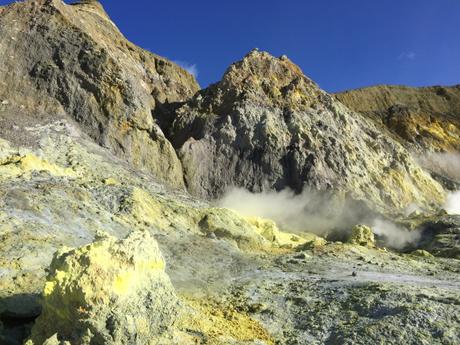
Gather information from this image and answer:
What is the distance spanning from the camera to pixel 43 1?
1531 inches

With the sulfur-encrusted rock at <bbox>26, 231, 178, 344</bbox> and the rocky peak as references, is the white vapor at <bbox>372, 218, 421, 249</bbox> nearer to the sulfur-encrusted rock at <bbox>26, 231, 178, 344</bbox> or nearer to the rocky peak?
the rocky peak

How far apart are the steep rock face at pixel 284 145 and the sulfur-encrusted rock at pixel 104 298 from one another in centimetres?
2813

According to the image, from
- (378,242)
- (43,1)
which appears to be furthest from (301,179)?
(43,1)

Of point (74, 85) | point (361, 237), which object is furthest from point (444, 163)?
point (74, 85)

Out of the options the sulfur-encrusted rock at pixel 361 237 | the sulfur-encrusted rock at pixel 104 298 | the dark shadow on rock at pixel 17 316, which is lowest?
the dark shadow on rock at pixel 17 316

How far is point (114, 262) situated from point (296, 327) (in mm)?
4251

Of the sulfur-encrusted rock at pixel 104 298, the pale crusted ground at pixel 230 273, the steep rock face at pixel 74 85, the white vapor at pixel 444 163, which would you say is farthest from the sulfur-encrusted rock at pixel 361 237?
the white vapor at pixel 444 163

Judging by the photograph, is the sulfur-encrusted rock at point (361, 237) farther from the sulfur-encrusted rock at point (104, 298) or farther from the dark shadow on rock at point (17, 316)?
the dark shadow on rock at point (17, 316)

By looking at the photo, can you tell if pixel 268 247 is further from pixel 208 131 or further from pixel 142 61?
pixel 142 61

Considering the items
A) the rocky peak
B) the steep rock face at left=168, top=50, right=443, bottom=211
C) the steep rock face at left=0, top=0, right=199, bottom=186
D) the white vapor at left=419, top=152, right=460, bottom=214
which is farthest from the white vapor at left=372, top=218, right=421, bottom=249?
the white vapor at left=419, top=152, right=460, bottom=214

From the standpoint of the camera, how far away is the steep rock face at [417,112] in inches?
2288

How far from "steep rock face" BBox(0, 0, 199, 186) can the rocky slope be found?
0.11 m

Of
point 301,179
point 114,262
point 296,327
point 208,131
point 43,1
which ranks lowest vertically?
point 296,327

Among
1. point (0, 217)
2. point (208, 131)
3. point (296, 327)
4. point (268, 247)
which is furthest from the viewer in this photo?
point (208, 131)
